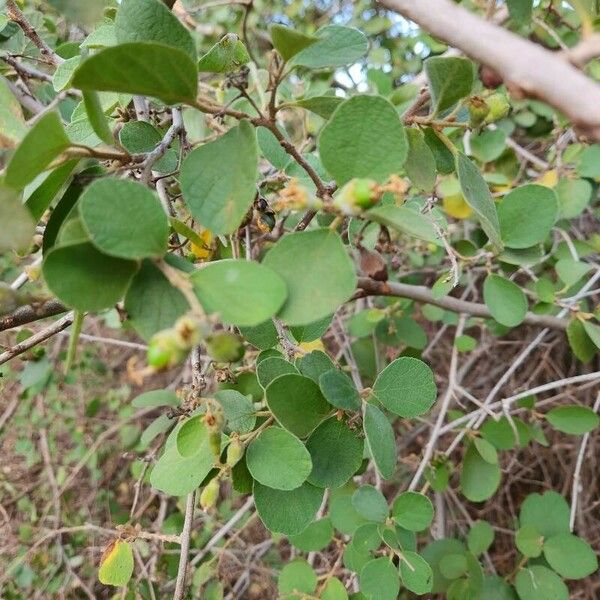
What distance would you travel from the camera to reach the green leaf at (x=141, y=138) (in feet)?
2.25

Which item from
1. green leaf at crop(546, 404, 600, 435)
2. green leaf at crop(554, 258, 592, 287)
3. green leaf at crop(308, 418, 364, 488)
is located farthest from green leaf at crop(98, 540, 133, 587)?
green leaf at crop(554, 258, 592, 287)

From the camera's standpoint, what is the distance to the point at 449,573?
1.12 meters

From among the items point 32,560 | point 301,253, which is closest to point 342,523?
point 301,253

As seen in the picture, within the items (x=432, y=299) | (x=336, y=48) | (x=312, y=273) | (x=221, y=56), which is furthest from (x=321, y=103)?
(x=432, y=299)

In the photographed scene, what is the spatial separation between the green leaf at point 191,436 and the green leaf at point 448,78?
40cm

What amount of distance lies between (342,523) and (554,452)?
1076mm

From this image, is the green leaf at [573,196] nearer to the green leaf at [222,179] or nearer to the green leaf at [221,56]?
the green leaf at [221,56]

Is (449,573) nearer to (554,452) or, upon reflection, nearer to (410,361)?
(410,361)

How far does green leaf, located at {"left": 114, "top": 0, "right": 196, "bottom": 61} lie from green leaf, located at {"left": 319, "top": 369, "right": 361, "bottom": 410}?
0.32 metres

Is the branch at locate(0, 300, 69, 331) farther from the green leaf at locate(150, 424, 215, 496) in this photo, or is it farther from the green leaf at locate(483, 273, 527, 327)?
the green leaf at locate(483, 273, 527, 327)

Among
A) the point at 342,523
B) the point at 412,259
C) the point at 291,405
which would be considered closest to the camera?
the point at 291,405

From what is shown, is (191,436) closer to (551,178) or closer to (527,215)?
(527,215)

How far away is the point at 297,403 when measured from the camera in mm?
587

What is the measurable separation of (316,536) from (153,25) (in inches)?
33.5
